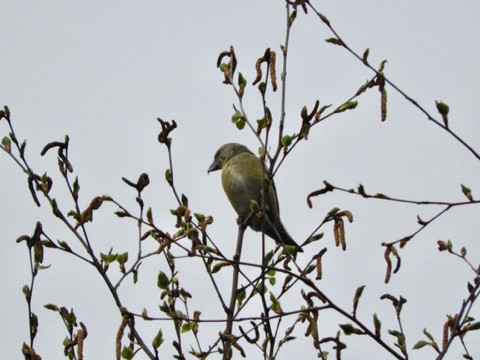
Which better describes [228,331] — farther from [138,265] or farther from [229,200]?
[229,200]

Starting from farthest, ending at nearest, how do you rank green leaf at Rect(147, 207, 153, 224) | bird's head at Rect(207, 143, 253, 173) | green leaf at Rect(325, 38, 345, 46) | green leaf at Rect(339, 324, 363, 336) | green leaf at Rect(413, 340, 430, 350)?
1. bird's head at Rect(207, 143, 253, 173)
2. green leaf at Rect(147, 207, 153, 224)
3. green leaf at Rect(413, 340, 430, 350)
4. green leaf at Rect(325, 38, 345, 46)
5. green leaf at Rect(339, 324, 363, 336)

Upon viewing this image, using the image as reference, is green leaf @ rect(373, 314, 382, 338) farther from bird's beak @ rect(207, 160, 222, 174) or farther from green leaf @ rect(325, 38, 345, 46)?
bird's beak @ rect(207, 160, 222, 174)

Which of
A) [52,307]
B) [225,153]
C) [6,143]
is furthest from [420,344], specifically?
[225,153]

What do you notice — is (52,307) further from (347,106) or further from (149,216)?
(347,106)

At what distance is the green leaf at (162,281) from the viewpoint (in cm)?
323

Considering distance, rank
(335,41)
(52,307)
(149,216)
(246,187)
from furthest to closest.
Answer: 1. (246,187)
2. (52,307)
3. (149,216)
4. (335,41)

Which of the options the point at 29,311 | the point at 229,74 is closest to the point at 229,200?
the point at 229,74

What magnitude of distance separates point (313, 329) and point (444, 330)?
554mm

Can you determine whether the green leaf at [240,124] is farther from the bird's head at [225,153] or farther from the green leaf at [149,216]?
the bird's head at [225,153]

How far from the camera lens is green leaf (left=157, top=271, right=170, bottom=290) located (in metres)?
3.23

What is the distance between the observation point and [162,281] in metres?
3.24

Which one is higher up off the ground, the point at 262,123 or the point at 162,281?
the point at 262,123

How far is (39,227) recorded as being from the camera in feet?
9.57

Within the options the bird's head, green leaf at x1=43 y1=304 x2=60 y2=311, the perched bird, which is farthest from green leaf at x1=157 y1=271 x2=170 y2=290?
the bird's head
